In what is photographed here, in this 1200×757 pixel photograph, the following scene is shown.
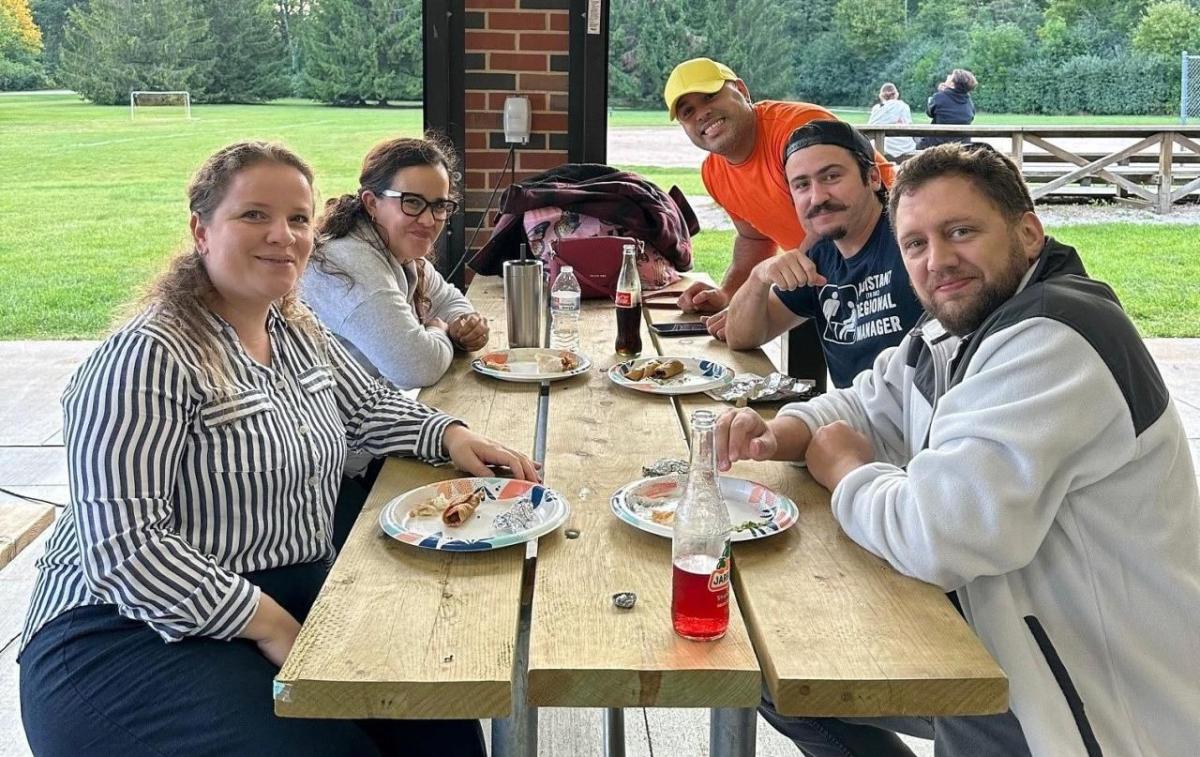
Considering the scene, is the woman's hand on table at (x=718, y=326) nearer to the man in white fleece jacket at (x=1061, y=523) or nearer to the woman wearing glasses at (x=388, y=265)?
the woman wearing glasses at (x=388, y=265)

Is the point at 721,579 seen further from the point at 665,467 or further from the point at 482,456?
the point at 482,456

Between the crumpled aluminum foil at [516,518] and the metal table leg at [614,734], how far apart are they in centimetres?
68

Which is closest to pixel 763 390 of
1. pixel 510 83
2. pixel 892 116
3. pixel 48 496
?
pixel 510 83

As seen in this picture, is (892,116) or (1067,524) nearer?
(1067,524)

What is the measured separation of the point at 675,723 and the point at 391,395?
995mm

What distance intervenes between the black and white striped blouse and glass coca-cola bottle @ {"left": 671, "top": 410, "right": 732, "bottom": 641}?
0.61 metres

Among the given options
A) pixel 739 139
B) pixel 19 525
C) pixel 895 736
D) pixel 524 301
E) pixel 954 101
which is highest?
pixel 954 101

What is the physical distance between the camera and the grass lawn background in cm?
434

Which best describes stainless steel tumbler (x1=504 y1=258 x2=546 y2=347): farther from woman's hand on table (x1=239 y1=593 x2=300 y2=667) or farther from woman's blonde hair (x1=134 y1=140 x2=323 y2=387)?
woman's hand on table (x1=239 y1=593 x2=300 y2=667)

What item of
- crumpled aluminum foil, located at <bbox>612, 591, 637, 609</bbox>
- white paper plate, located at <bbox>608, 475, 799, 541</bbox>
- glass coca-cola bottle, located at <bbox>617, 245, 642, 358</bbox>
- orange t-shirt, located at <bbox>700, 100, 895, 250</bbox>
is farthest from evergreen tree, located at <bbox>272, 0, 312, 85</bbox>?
crumpled aluminum foil, located at <bbox>612, 591, 637, 609</bbox>

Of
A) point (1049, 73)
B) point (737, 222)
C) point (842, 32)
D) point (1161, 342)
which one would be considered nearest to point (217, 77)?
point (737, 222)

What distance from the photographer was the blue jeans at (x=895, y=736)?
1.36 meters

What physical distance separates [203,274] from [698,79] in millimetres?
1923

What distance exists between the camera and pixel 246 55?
4.34 m
